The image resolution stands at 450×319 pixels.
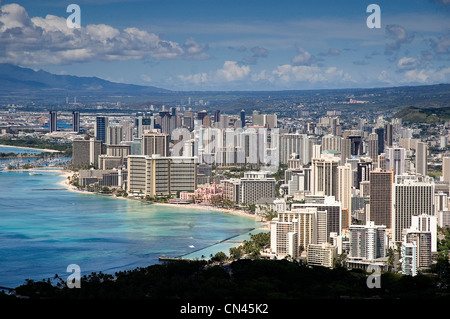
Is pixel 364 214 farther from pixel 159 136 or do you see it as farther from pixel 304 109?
pixel 304 109

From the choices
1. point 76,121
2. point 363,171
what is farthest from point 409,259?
point 76,121

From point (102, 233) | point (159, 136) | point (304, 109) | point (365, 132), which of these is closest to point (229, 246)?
point (102, 233)

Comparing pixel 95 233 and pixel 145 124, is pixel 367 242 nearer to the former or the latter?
pixel 95 233

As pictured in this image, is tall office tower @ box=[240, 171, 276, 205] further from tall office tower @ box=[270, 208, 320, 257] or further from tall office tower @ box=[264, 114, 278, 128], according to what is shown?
tall office tower @ box=[264, 114, 278, 128]

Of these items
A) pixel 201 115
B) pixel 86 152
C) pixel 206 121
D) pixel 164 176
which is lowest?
pixel 164 176

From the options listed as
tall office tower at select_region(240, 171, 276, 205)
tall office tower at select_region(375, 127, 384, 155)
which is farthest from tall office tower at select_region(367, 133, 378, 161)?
tall office tower at select_region(240, 171, 276, 205)

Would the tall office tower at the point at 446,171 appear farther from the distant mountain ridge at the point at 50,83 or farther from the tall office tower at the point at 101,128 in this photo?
the distant mountain ridge at the point at 50,83
